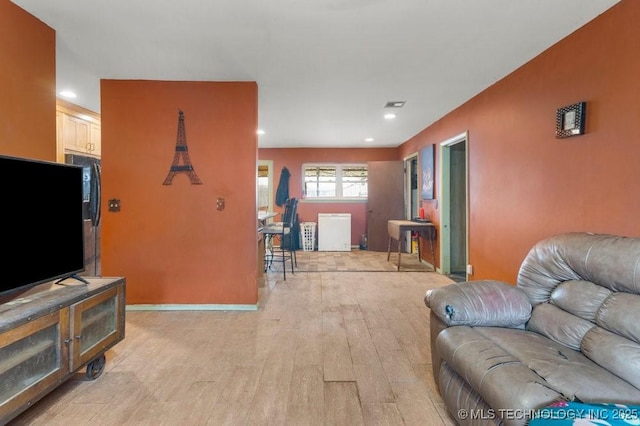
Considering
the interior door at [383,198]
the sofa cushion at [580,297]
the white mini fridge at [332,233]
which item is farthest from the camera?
the white mini fridge at [332,233]

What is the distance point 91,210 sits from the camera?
3.55m

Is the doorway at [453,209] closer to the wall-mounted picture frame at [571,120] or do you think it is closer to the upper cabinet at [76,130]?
the wall-mounted picture frame at [571,120]

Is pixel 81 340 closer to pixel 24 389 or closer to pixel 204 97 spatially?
pixel 24 389

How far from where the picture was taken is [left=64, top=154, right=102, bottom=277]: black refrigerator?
351 cm

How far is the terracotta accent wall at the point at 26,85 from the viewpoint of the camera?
1928 millimetres

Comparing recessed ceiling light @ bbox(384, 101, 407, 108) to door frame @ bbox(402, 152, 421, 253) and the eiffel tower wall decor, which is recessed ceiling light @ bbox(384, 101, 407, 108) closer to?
the eiffel tower wall decor

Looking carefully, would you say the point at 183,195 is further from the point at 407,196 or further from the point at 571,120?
the point at 407,196

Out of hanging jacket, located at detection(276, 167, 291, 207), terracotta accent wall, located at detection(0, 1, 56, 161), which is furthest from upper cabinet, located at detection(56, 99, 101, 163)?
hanging jacket, located at detection(276, 167, 291, 207)

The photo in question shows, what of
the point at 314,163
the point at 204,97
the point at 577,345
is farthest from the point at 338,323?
the point at 314,163

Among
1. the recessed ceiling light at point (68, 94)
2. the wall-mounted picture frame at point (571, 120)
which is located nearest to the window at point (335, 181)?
the recessed ceiling light at point (68, 94)

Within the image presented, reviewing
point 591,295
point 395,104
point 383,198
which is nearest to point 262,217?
point 395,104

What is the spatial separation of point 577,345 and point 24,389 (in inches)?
→ 103

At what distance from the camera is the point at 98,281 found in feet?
6.80

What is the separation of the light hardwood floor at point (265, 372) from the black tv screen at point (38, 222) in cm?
75
